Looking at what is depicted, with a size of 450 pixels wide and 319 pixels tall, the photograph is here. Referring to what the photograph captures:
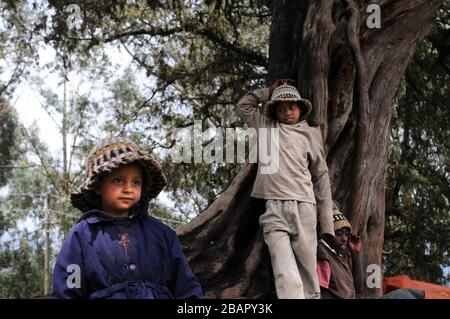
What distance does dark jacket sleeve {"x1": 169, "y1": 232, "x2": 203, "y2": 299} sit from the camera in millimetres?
2980

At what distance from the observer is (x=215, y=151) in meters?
11.3

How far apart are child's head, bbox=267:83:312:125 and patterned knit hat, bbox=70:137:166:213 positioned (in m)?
1.87

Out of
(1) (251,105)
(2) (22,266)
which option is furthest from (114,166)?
(2) (22,266)

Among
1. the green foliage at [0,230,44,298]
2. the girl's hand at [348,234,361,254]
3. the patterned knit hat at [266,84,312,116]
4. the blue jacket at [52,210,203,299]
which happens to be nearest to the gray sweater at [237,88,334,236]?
the patterned knit hat at [266,84,312,116]

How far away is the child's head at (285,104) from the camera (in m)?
4.89

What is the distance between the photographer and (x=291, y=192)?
4.70 metres

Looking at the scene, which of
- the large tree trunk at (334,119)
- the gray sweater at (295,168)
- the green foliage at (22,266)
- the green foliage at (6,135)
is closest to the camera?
the gray sweater at (295,168)

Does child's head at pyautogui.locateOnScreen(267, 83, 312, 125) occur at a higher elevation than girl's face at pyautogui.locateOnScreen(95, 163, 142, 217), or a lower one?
higher

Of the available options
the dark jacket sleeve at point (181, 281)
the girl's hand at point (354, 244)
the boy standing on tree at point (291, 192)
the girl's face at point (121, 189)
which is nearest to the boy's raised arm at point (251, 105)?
the boy standing on tree at point (291, 192)

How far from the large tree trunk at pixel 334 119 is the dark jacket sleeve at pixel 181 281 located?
214cm

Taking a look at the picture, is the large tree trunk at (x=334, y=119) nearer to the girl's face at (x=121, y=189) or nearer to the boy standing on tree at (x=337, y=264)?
the boy standing on tree at (x=337, y=264)

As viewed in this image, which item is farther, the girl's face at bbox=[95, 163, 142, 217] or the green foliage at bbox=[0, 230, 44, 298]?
the green foliage at bbox=[0, 230, 44, 298]

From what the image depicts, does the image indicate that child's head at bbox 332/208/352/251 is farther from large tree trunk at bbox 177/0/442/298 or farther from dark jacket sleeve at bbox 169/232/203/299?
dark jacket sleeve at bbox 169/232/203/299
